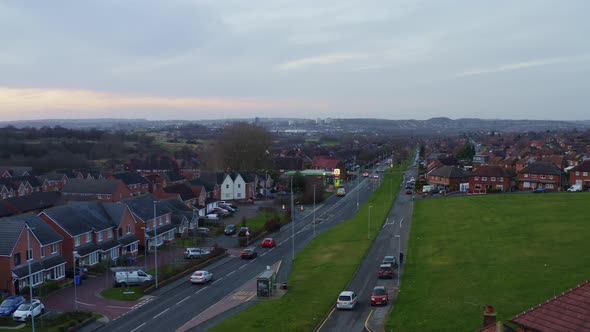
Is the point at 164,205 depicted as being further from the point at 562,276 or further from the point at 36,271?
the point at 562,276

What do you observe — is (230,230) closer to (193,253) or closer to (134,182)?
(193,253)

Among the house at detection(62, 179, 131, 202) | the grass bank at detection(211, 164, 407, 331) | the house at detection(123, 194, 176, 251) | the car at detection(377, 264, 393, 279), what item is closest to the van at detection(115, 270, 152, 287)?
the house at detection(123, 194, 176, 251)

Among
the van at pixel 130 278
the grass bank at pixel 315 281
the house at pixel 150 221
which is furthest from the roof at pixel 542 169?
the van at pixel 130 278

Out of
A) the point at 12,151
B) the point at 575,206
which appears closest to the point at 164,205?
the point at 575,206

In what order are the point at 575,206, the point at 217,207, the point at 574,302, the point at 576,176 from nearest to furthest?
1. the point at 574,302
2. the point at 575,206
3. the point at 217,207
4. the point at 576,176

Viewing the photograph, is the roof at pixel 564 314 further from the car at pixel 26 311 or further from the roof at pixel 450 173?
the roof at pixel 450 173

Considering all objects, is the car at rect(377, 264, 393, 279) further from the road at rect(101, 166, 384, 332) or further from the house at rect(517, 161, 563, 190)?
the house at rect(517, 161, 563, 190)
